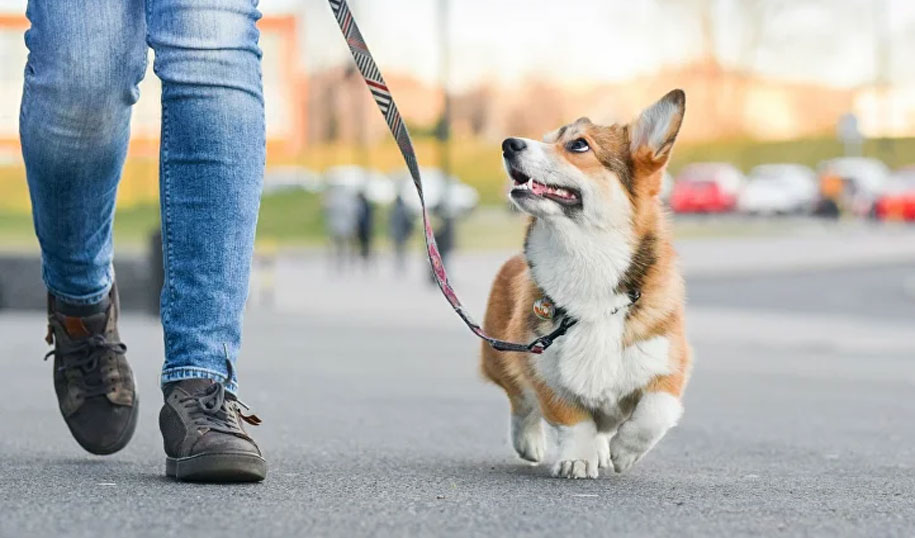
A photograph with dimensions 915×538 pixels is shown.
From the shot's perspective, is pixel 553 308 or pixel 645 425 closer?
pixel 645 425

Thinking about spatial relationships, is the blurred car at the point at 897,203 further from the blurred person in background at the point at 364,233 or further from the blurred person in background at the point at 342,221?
the blurred person in background at the point at 364,233

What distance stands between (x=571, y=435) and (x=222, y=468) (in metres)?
1.18

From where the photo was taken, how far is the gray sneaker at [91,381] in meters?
4.18

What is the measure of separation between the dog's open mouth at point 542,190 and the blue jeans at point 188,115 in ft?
2.99

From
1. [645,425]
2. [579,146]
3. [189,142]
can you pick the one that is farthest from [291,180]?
[189,142]

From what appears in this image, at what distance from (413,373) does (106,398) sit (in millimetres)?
5817

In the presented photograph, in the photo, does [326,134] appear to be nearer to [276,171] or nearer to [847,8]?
[276,171]

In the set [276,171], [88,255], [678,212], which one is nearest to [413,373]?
[88,255]

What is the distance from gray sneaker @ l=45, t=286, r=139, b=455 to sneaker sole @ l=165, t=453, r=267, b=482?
0.77 meters

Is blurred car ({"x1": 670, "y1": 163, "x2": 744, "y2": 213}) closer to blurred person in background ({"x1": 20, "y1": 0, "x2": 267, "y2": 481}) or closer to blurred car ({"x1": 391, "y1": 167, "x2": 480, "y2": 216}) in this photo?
blurred car ({"x1": 391, "y1": 167, "x2": 480, "y2": 216})

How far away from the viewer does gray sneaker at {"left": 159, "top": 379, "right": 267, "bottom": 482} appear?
343cm

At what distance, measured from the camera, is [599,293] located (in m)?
4.30

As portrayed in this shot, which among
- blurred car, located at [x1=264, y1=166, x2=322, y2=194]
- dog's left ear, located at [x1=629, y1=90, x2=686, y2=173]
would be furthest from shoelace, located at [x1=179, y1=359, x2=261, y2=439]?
blurred car, located at [x1=264, y1=166, x2=322, y2=194]

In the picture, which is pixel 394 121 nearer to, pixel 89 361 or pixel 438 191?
pixel 89 361
